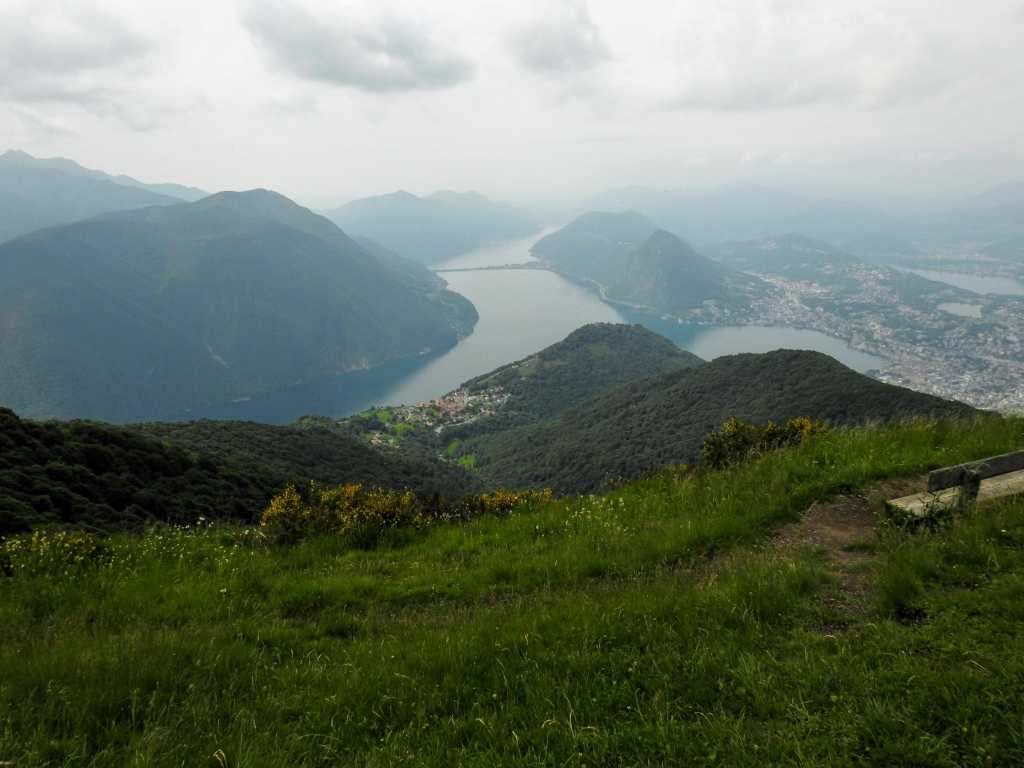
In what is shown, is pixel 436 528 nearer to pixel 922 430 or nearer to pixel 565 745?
pixel 565 745

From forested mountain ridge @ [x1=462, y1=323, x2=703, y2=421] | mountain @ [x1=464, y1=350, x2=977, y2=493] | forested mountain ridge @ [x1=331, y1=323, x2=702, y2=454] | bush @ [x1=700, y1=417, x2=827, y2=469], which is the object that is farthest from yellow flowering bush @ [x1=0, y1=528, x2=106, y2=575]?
forested mountain ridge @ [x1=462, y1=323, x2=703, y2=421]

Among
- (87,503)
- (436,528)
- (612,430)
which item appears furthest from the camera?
(612,430)

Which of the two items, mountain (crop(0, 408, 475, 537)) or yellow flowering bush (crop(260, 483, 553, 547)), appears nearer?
yellow flowering bush (crop(260, 483, 553, 547))

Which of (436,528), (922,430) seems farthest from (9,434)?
(922,430)

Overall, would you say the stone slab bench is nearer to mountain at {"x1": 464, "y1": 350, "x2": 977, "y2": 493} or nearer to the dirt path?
the dirt path

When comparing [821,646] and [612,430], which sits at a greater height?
[821,646]

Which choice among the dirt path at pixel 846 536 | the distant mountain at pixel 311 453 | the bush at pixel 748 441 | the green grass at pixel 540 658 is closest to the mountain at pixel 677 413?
the distant mountain at pixel 311 453

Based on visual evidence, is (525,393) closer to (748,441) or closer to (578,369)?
(578,369)
